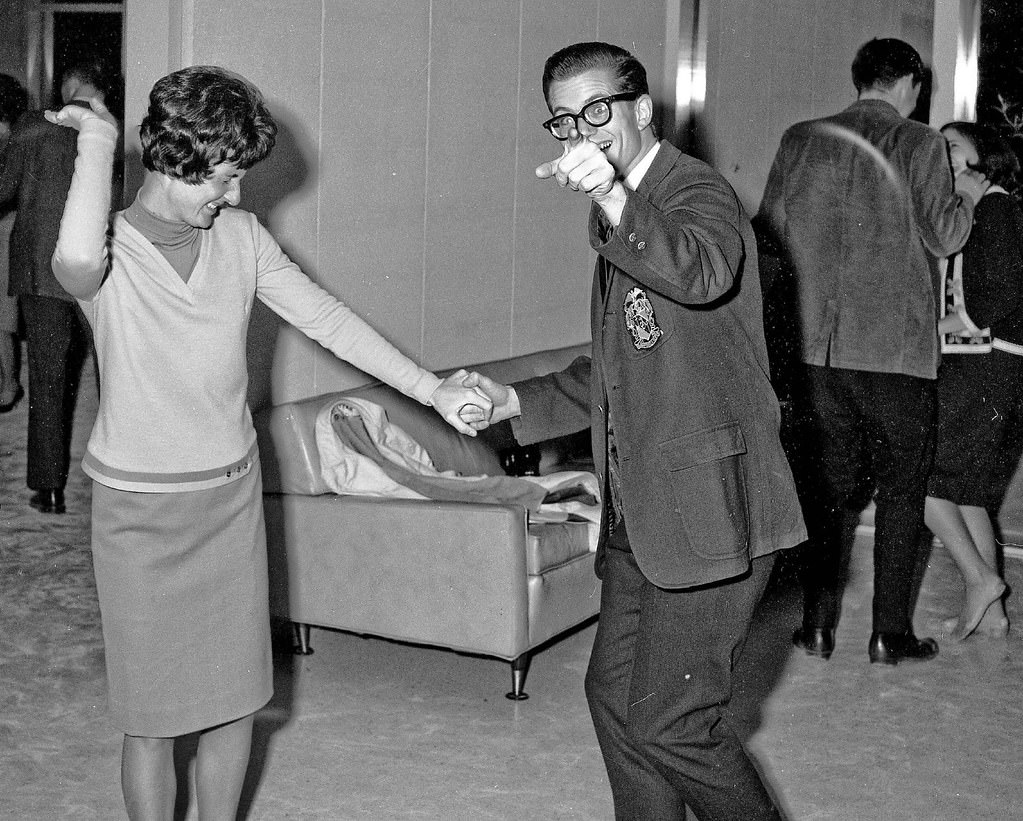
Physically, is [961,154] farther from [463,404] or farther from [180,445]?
[180,445]

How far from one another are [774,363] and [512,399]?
11.6ft

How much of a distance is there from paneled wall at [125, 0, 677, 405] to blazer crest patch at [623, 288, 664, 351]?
210 centimetres

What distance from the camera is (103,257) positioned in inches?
92.2

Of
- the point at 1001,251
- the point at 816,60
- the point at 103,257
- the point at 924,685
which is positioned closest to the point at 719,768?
the point at 103,257

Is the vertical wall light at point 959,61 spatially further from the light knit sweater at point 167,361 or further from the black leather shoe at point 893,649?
the light knit sweater at point 167,361

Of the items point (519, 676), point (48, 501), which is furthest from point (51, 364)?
point (519, 676)

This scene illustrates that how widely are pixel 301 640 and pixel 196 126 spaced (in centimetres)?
234

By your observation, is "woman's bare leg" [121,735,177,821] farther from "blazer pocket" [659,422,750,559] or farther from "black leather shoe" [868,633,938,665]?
"black leather shoe" [868,633,938,665]

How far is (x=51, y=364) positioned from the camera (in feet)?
12.8

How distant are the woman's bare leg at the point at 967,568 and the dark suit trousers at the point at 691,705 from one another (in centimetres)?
246

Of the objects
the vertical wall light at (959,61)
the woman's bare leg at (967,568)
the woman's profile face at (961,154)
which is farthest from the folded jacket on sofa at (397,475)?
the vertical wall light at (959,61)

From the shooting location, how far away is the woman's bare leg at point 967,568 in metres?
4.62

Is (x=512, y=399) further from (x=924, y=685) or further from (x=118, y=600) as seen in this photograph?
(x=924, y=685)

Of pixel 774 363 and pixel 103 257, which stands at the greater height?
pixel 103 257
